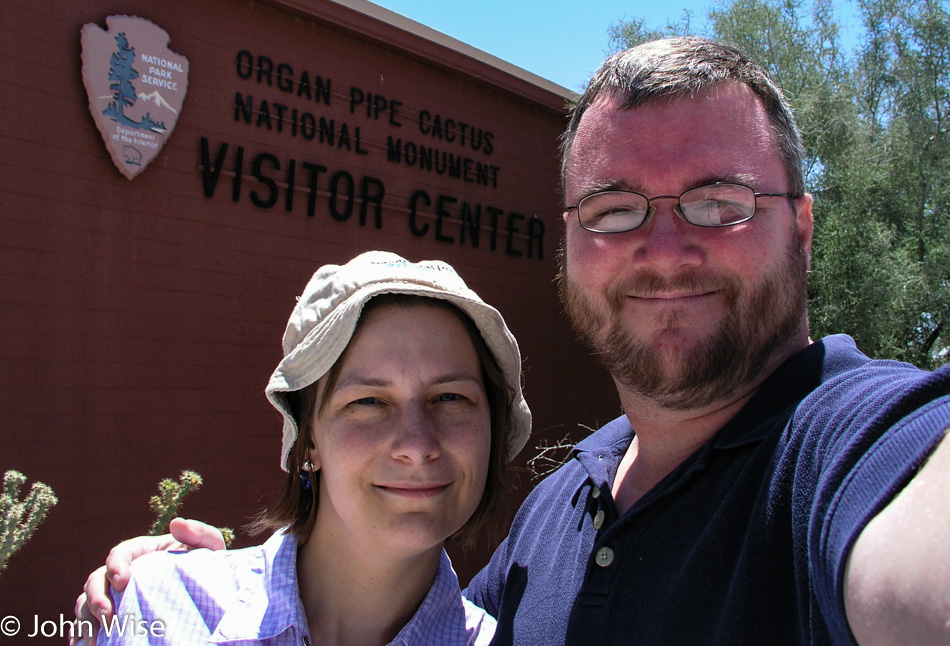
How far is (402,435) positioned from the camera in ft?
4.82

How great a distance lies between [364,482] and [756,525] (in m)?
0.82

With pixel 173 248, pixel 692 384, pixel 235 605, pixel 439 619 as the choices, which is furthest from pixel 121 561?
pixel 173 248

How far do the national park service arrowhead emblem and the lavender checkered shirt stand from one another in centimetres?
349

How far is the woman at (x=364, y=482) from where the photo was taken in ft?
4.83

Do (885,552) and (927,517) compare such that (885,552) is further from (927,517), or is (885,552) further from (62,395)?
(62,395)

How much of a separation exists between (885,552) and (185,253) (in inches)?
184

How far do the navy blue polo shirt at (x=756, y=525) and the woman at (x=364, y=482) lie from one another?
0.82ft

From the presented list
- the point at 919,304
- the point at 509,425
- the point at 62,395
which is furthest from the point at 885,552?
the point at 919,304

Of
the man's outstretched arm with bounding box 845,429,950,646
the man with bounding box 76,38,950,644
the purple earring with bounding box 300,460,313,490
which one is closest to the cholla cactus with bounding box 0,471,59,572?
the man with bounding box 76,38,950,644

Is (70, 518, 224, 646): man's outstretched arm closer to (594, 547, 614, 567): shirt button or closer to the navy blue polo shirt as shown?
the navy blue polo shirt

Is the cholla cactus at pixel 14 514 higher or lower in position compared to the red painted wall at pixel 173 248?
lower

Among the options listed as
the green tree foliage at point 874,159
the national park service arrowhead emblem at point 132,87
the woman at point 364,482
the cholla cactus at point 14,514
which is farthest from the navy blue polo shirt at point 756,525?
the green tree foliage at point 874,159

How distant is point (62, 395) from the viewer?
160 inches

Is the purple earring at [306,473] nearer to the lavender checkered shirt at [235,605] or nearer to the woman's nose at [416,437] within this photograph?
the lavender checkered shirt at [235,605]
